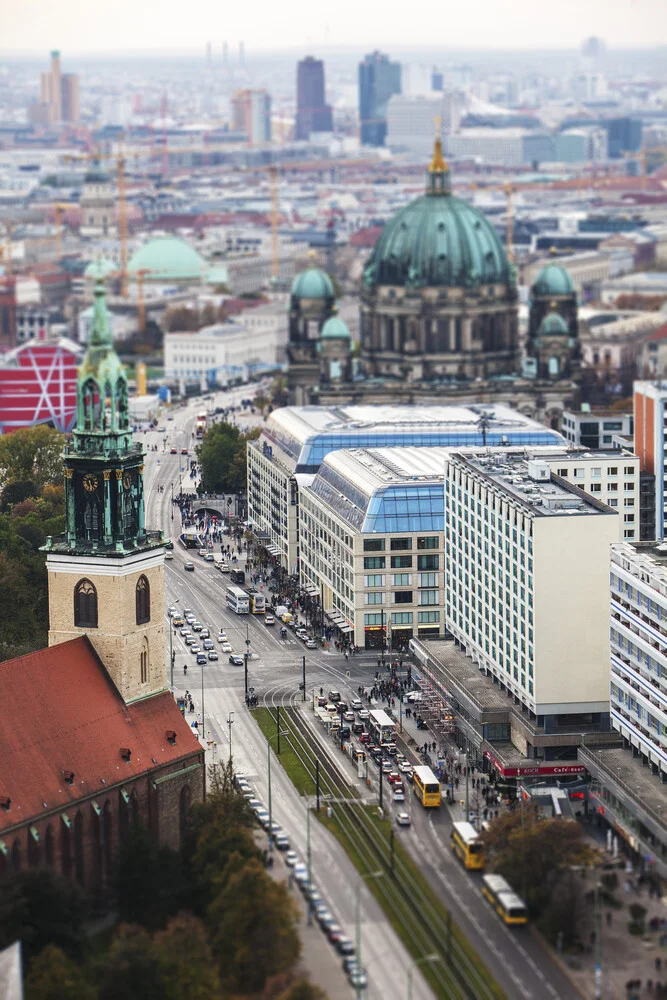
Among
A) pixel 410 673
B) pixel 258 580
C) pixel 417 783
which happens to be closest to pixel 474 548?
pixel 410 673

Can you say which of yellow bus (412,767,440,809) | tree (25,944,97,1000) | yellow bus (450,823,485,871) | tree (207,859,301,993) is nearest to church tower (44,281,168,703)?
tree (207,859,301,993)

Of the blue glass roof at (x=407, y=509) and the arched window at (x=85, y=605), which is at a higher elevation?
the arched window at (x=85, y=605)

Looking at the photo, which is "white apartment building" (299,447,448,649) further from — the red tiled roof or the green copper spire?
the green copper spire

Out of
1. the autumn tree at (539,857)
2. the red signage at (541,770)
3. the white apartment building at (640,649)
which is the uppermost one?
the white apartment building at (640,649)

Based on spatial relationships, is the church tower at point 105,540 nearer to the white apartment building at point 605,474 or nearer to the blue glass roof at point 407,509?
the blue glass roof at point 407,509

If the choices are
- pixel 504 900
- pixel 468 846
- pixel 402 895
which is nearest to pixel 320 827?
pixel 468 846

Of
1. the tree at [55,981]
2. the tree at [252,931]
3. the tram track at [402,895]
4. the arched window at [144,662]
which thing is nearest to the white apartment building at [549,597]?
the tram track at [402,895]

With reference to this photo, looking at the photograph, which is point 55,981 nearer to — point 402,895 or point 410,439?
point 402,895
